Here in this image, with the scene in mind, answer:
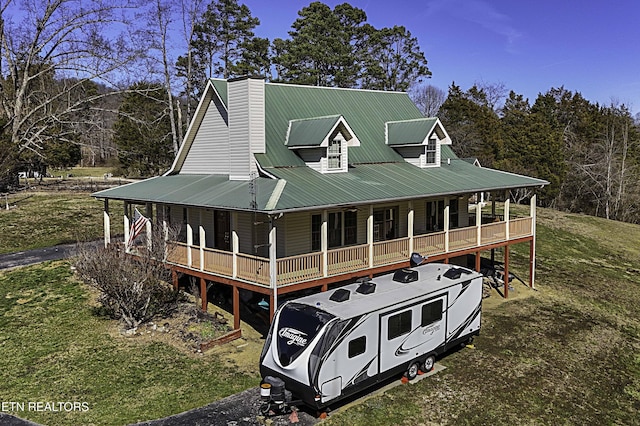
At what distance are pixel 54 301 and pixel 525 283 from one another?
21096mm

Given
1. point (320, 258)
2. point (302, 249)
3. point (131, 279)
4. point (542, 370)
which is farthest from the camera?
point (302, 249)

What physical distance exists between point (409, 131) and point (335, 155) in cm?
508

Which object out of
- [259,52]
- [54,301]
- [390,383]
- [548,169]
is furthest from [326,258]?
[548,169]

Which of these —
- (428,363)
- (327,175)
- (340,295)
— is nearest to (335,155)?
(327,175)

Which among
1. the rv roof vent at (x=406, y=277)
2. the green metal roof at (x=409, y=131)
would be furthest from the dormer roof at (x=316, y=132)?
the rv roof vent at (x=406, y=277)

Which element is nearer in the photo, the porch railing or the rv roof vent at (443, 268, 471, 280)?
the rv roof vent at (443, 268, 471, 280)

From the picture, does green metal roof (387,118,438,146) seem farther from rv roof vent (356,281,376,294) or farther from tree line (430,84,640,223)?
tree line (430,84,640,223)

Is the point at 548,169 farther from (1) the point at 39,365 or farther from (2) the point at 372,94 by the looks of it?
(1) the point at 39,365

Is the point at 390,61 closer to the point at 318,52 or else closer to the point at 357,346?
the point at 318,52

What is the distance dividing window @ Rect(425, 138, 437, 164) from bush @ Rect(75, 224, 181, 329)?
12579 millimetres

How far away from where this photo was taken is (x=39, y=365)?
14484 millimetres

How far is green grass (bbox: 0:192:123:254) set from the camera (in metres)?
28.6

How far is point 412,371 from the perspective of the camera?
14.0m

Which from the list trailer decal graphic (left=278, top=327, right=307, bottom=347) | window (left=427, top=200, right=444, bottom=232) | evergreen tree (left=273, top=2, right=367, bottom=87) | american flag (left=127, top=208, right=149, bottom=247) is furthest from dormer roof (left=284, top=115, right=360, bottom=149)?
evergreen tree (left=273, top=2, right=367, bottom=87)
